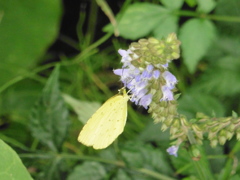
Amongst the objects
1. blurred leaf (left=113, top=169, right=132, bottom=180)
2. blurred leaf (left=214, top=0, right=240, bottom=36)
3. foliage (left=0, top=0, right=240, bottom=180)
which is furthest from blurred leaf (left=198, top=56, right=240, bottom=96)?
blurred leaf (left=113, top=169, right=132, bottom=180)

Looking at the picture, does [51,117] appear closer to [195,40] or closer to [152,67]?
[195,40]

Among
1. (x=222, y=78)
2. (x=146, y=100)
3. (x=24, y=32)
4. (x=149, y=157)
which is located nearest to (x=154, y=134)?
(x=149, y=157)

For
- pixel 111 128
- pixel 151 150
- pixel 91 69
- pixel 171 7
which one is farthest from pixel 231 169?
pixel 91 69

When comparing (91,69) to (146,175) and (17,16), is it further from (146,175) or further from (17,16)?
(146,175)

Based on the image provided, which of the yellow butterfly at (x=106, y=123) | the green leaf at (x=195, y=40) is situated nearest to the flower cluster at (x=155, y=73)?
the yellow butterfly at (x=106, y=123)

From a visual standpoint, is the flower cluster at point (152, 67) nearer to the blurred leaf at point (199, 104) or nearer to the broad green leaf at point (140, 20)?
the broad green leaf at point (140, 20)

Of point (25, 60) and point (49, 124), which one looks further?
point (25, 60)
